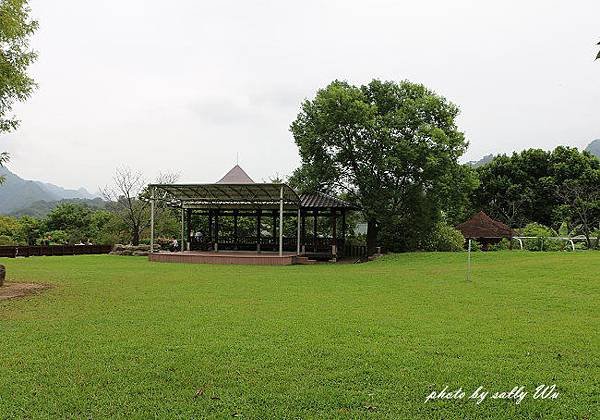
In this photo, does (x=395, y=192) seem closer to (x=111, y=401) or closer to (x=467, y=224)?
(x=467, y=224)

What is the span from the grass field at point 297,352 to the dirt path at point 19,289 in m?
0.58

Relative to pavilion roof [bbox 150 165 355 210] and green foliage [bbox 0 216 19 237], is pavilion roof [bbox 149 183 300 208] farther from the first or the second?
green foliage [bbox 0 216 19 237]

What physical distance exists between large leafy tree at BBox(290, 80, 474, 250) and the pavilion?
1309 millimetres

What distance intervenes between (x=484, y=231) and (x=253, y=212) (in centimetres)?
1301

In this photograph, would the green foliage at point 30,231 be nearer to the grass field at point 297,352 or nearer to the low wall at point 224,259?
the low wall at point 224,259

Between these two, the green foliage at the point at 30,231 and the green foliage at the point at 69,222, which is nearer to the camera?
the green foliage at the point at 30,231

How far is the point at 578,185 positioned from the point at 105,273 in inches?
1102

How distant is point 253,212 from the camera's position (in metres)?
29.3

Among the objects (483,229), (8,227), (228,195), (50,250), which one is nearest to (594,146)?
(483,229)

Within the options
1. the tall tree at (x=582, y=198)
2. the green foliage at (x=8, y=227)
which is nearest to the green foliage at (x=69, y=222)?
the green foliage at (x=8, y=227)

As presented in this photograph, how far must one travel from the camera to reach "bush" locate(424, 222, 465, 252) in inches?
1021

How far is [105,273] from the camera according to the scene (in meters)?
16.1

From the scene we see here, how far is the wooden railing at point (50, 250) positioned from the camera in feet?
82.4

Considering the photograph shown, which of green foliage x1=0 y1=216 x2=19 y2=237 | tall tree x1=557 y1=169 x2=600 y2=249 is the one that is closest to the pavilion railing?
green foliage x1=0 y1=216 x2=19 y2=237
